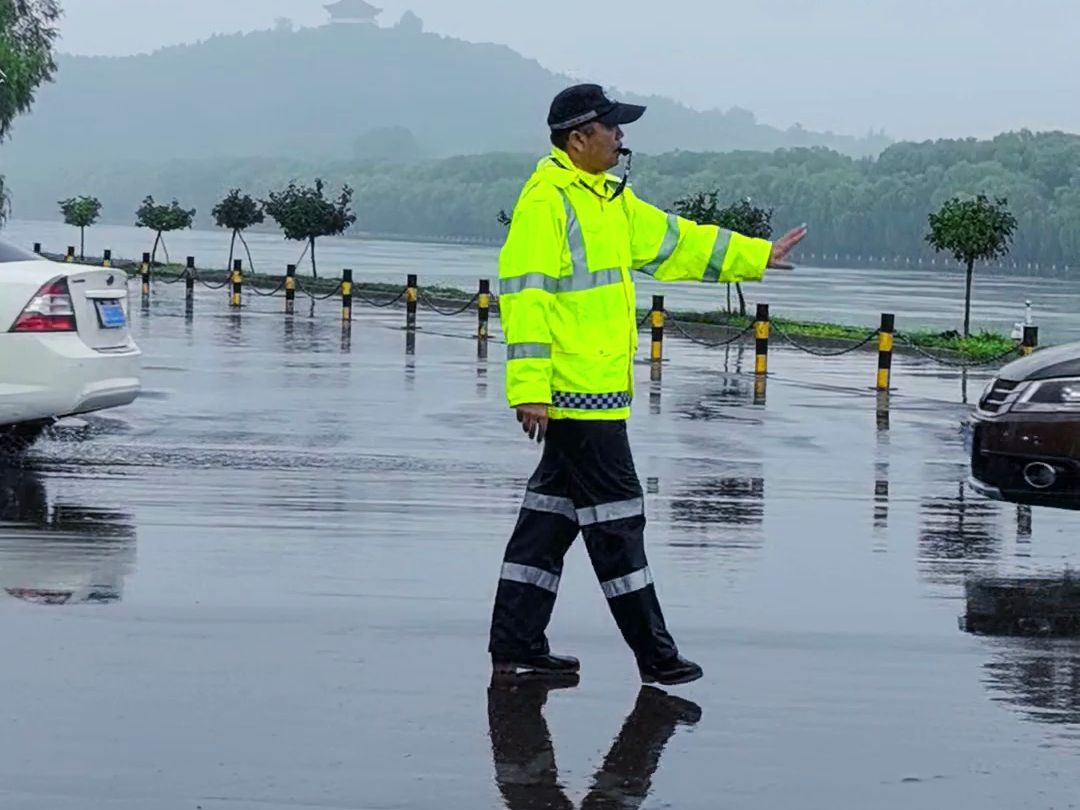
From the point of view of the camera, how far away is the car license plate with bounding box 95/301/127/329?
11922 mm

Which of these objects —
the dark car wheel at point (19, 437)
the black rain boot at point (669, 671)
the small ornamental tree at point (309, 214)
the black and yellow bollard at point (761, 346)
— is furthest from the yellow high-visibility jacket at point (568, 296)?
the small ornamental tree at point (309, 214)

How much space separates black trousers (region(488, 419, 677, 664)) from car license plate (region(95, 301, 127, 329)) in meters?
5.69

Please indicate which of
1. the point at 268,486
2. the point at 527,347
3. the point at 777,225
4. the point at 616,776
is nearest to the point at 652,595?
the point at 527,347

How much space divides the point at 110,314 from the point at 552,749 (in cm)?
688

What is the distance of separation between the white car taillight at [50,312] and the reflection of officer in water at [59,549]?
876 mm

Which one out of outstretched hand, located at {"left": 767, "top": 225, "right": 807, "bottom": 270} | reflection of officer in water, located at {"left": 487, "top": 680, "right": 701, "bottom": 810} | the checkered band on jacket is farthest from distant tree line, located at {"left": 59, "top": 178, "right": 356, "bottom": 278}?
reflection of officer in water, located at {"left": 487, "top": 680, "right": 701, "bottom": 810}

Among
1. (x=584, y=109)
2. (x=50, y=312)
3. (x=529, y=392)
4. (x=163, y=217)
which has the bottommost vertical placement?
(x=163, y=217)

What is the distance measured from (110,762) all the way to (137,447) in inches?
315

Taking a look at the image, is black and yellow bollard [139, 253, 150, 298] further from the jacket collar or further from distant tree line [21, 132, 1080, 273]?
distant tree line [21, 132, 1080, 273]

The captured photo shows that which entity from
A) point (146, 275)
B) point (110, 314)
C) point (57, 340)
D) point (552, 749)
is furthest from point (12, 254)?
point (146, 275)

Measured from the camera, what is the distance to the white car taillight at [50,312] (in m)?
11.5

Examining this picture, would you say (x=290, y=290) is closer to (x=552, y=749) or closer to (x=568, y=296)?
(x=568, y=296)

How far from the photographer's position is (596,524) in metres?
6.70

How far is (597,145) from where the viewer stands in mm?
6762
